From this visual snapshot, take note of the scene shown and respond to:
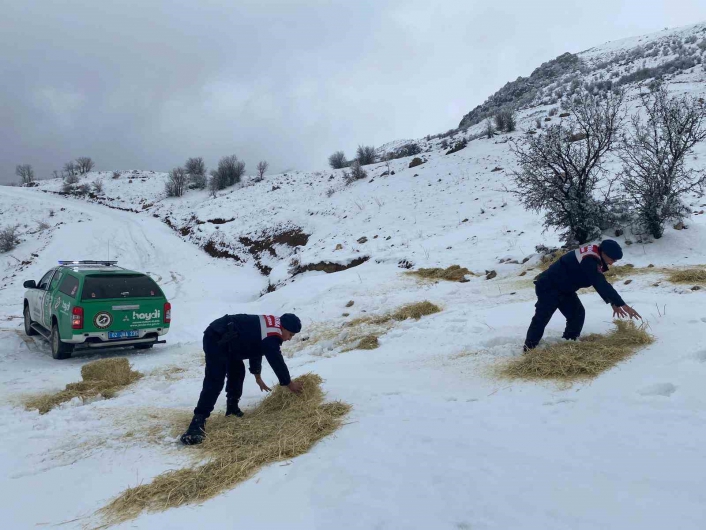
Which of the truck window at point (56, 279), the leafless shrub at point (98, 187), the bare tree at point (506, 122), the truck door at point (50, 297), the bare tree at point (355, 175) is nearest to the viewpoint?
the truck door at point (50, 297)

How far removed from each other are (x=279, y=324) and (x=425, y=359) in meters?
2.35

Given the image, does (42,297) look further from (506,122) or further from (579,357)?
(506,122)

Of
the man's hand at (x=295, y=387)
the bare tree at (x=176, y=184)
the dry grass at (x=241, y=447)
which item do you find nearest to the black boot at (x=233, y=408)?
the dry grass at (x=241, y=447)

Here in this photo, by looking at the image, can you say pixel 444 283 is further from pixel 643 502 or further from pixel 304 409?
pixel 643 502

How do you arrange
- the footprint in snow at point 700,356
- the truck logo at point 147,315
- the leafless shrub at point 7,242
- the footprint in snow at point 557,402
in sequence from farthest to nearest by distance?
the leafless shrub at point 7,242 < the truck logo at point 147,315 < the footprint in snow at point 700,356 < the footprint in snow at point 557,402

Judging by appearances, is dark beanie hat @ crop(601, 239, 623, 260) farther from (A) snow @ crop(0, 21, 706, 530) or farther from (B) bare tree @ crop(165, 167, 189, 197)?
(B) bare tree @ crop(165, 167, 189, 197)

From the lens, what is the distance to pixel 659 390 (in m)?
3.77

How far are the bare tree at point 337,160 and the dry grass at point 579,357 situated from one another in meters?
44.8

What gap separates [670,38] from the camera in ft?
147

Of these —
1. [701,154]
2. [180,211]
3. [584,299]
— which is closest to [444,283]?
[584,299]

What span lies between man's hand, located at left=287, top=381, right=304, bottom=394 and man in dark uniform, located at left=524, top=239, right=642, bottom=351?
9.21ft

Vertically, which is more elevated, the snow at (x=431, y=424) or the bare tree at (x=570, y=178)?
the bare tree at (x=570, y=178)

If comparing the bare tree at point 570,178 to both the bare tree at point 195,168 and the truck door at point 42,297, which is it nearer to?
the truck door at point 42,297

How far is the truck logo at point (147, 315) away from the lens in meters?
8.84
